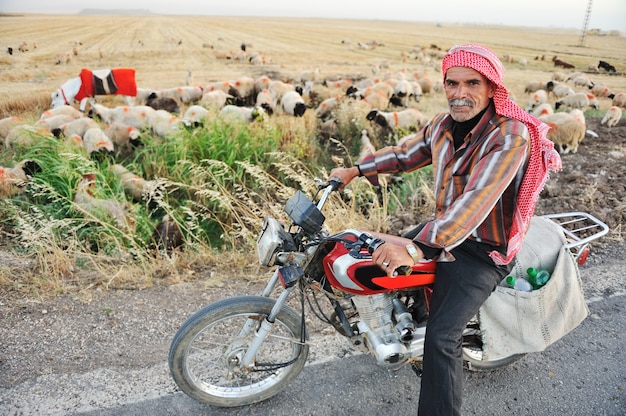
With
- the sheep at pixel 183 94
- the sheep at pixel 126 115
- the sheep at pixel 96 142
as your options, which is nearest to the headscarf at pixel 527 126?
the sheep at pixel 96 142

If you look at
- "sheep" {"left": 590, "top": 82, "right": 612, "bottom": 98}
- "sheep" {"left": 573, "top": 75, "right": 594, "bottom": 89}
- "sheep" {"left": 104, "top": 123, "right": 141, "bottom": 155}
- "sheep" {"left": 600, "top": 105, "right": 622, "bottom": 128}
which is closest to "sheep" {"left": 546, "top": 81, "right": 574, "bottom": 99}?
"sheep" {"left": 573, "top": 75, "right": 594, "bottom": 89}

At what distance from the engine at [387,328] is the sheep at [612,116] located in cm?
843

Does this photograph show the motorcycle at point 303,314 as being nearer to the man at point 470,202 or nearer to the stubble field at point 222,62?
the man at point 470,202

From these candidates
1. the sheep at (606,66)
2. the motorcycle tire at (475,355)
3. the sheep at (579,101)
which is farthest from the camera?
the sheep at (579,101)

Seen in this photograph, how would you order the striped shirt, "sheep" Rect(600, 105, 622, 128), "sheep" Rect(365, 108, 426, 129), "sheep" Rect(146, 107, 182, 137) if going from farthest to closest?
"sheep" Rect(365, 108, 426, 129) < "sheep" Rect(146, 107, 182, 137) < "sheep" Rect(600, 105, 622, 128) < the striped shirt

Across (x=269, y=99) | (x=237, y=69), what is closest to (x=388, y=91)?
(x=269, y=99)

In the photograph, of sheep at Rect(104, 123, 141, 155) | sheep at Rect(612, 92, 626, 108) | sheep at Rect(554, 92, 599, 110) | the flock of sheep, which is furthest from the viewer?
sheep at Rect(554, 92, 599, 110)

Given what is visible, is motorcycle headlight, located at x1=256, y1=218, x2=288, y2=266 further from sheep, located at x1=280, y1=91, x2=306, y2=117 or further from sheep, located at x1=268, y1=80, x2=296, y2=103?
sheep, located at x1=268, y1=80, x2=296, y2=103

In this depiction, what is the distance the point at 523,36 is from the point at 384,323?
33.6ft

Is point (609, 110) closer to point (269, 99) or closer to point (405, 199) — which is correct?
point (405, 199)

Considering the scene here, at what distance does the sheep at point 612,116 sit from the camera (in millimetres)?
8523

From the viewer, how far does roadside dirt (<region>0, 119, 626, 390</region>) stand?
277 cm

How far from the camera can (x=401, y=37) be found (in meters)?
23.9

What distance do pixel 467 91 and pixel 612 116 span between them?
8519 millimetres
